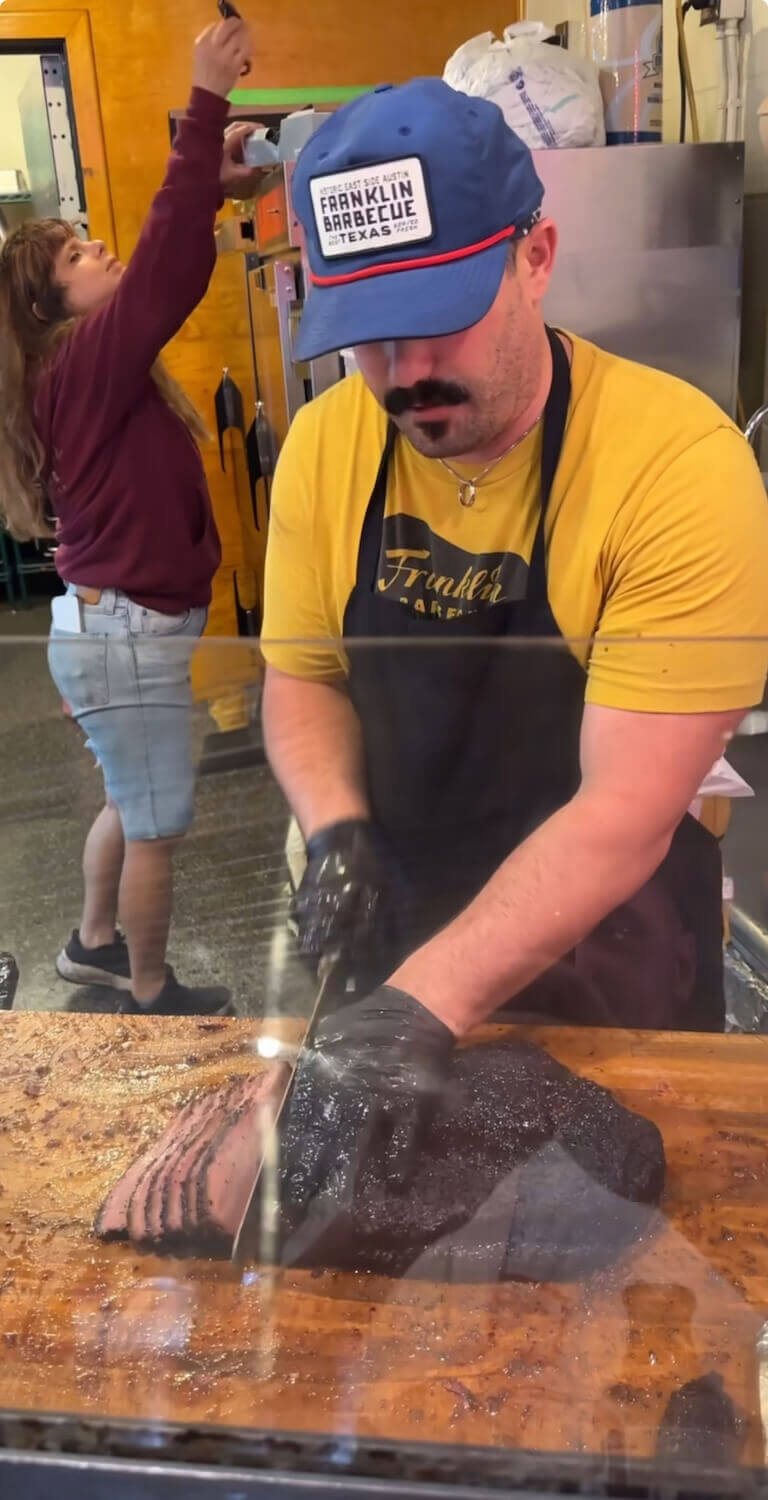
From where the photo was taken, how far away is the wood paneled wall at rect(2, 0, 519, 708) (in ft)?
10.2

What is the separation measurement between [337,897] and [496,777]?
0.17 meters

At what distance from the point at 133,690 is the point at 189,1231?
0.41 m

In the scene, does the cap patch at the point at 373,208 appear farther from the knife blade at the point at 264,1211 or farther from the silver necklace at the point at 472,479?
the knife blade at the point at 264,1211

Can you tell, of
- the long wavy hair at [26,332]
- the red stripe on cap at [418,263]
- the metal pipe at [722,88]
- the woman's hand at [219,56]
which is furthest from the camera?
the metal pipe at [722,88]

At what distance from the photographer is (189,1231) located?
758 mm

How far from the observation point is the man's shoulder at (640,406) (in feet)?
3.00

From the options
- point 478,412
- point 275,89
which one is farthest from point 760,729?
point 275,89

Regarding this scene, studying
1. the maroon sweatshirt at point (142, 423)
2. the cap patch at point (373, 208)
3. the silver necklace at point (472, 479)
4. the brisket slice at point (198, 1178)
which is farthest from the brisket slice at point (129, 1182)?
the maroon sweatshirt at point (142, 423)

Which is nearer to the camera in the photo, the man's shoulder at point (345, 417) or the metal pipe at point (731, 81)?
the man's shoulder at point (345, 417)

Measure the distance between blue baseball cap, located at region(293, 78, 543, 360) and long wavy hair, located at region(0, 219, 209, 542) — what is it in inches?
36.4

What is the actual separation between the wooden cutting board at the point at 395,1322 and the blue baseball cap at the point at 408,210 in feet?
1.96

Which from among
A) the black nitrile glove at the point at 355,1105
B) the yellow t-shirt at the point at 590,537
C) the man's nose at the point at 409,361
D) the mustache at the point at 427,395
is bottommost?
the black nitrile glove at the point at 355,1105

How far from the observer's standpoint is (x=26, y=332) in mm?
1752

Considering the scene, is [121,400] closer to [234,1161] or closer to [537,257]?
[537,257]
